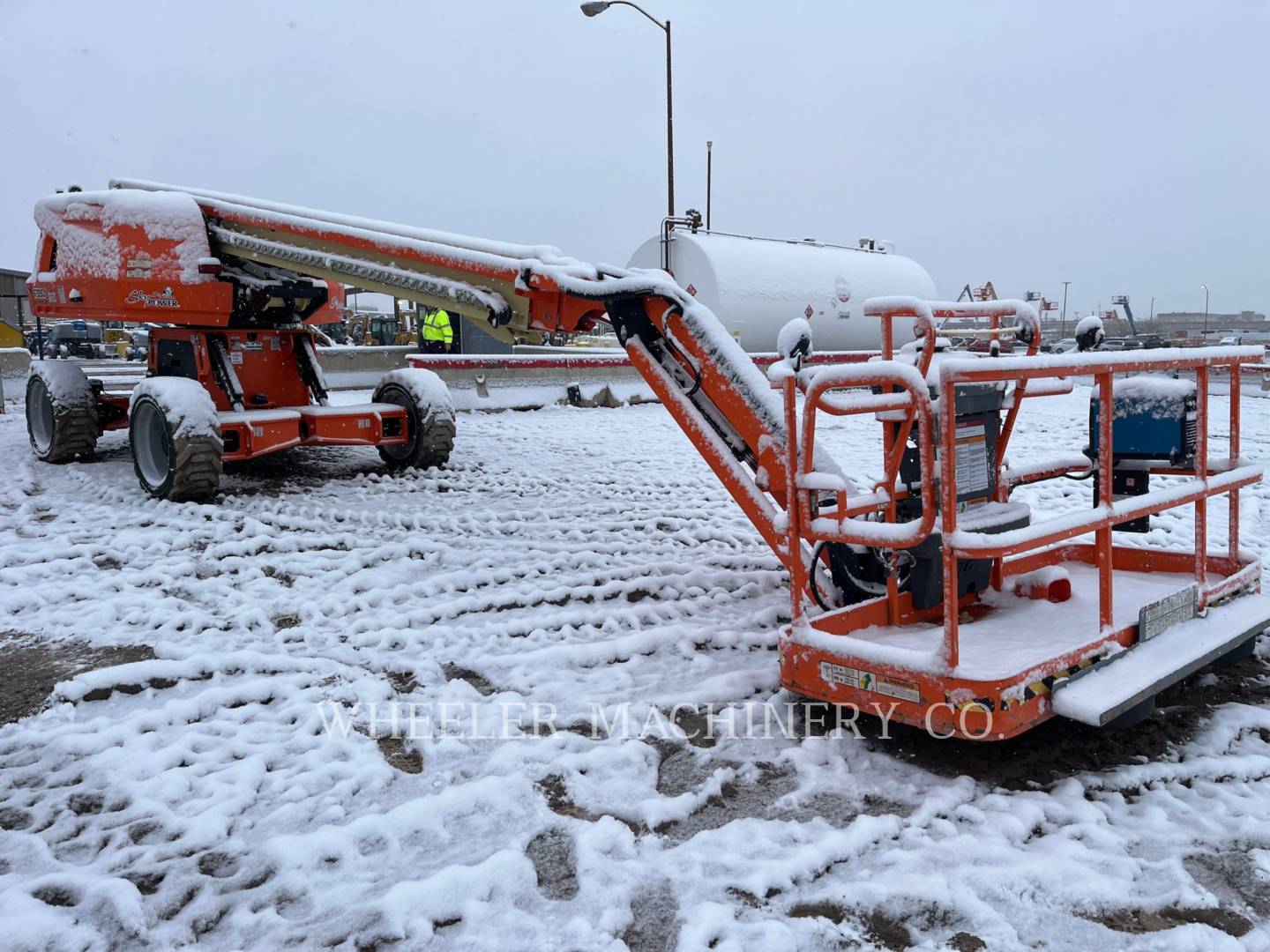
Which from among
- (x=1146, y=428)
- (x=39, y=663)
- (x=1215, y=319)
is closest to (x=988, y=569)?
(x=1146, y=428)

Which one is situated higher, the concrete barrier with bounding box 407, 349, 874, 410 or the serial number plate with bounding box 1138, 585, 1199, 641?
the concrete barrier with bounding box 407, 349, 874, 410

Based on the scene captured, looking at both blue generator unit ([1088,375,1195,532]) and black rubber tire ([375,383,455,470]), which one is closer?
blue generator unit ([1088,375,1195,532])

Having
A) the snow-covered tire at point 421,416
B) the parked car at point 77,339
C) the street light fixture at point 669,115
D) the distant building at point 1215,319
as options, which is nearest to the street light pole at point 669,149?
the street light fixture at point 669,115

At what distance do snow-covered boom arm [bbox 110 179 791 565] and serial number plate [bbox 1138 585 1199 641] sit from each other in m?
1.40

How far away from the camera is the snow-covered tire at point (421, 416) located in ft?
31.0

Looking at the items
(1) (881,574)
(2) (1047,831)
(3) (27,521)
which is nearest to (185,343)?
(3) (27,521)

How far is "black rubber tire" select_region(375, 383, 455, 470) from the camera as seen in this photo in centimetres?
944

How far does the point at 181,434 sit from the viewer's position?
7.60 meters

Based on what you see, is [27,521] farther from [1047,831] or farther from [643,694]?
[1047,831]

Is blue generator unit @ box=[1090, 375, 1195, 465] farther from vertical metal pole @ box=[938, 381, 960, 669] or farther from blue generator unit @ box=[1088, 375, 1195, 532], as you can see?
vertical metal pole @ box=[938, 381, 960, 669]

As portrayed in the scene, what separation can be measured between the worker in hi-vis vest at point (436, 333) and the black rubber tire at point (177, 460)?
9999mm

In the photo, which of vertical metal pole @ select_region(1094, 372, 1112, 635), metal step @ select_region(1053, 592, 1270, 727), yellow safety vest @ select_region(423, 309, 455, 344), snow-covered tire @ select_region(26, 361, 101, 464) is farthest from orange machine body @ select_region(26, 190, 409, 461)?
yellow safety vest @ select_region(423, 309, 455, 344)

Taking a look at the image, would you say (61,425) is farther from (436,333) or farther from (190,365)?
(436,333)

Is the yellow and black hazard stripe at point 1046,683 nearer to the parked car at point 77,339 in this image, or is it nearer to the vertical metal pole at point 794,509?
the vertical metal pole at point 794,509
